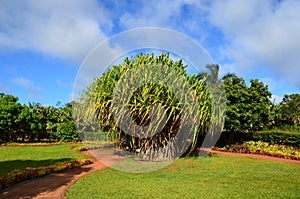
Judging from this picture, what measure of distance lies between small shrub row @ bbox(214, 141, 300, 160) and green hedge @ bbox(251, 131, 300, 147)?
570 millimetres

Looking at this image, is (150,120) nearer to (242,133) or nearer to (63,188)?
(63,188)

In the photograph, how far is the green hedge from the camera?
14298 mm

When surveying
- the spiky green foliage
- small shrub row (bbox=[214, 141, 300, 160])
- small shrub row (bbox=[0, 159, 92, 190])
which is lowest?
small shrub row (bbox=[0, 159, 92, 190])

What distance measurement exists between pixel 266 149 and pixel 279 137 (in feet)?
7.07

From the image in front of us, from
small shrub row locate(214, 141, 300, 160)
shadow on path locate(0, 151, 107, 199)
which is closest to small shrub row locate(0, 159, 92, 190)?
shadow on path locate(0, 151, 107, 199)

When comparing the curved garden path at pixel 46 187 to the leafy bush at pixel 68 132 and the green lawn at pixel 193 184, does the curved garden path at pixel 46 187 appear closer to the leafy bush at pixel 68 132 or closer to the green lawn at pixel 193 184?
the green lawn at pixel 193 184

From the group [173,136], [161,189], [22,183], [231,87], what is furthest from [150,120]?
[231,87]

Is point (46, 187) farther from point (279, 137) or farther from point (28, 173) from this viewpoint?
point (279, 137)

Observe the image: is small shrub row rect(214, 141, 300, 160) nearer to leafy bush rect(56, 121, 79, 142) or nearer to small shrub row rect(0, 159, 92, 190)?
small shrub row rect(0, 159, 92, 190)

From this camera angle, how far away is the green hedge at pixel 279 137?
14298 mm

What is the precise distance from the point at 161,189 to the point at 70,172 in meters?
3.27

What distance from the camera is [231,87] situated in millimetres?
15703

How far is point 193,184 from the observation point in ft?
20.5

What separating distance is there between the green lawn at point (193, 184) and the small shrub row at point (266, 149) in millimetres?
3696
